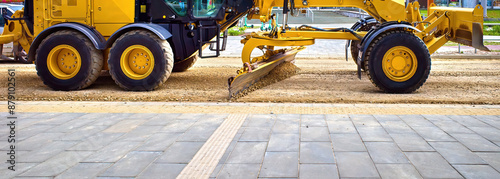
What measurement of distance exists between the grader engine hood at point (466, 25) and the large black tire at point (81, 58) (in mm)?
7397

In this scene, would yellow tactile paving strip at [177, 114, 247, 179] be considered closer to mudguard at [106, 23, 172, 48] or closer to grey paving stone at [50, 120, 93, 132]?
grey paving stone at [50, 120, 93, 132]

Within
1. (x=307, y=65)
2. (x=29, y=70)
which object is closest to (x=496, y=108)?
(x=307, y=65)

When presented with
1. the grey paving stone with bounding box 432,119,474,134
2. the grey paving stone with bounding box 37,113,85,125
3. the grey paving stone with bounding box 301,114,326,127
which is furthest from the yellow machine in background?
the grey paving stone with bounding box 432,119,474,134

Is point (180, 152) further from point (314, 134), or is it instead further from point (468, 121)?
point (468, 121)

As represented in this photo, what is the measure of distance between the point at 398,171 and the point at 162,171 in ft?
7.47

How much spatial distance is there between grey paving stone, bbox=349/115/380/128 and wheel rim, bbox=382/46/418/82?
279 cm

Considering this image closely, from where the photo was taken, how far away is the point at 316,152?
5.83m

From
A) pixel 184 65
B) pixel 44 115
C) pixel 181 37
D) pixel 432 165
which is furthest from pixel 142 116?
pixel 184 65

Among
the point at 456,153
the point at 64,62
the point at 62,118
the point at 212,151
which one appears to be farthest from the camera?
the point at 64,62

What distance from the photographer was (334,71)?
43.5 feet

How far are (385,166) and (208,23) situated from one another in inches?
266

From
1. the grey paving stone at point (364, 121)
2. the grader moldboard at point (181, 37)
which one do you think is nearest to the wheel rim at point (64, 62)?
the grader moldboard at point (181, 37)

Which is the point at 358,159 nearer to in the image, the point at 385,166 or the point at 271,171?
the point at 385,166

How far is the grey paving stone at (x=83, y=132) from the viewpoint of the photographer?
6.63 m
